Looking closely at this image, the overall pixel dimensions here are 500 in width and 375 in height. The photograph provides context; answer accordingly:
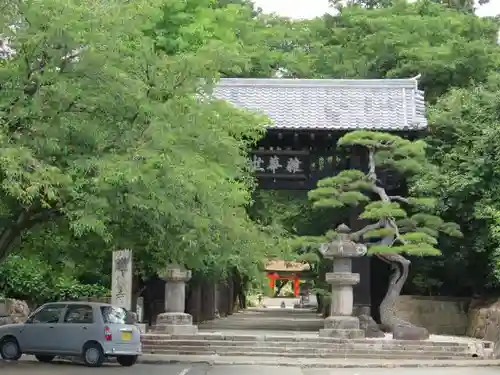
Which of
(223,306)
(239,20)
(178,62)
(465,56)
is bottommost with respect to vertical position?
(223,306)

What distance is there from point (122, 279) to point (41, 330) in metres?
2.47

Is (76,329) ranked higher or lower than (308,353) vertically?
higher

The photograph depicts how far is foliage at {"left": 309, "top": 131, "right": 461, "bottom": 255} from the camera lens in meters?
21.5

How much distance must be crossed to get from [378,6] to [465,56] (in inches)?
463

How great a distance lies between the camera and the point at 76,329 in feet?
54.2

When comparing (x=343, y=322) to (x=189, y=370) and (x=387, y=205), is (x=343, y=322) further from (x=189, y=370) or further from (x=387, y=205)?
(x=189, y=370)

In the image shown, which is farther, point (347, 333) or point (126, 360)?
point (347, 333)

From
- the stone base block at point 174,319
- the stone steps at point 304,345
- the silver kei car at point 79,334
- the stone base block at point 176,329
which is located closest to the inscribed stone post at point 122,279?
the silver kei car at point 79,334

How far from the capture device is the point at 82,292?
83.6 ft

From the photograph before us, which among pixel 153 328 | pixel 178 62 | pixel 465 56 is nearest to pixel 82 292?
pixel 153 328

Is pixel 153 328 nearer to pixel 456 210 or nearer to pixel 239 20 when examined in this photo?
pixel 456 210

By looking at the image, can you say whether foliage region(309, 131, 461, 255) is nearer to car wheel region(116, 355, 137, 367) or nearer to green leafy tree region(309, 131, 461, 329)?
green leafy tree region(309, 131, 461, 329)

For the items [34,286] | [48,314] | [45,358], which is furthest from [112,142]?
[34,286]

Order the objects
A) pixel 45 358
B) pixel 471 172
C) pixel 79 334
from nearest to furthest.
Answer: pixel 79 334, pixel 45 358, pixel 471 172
